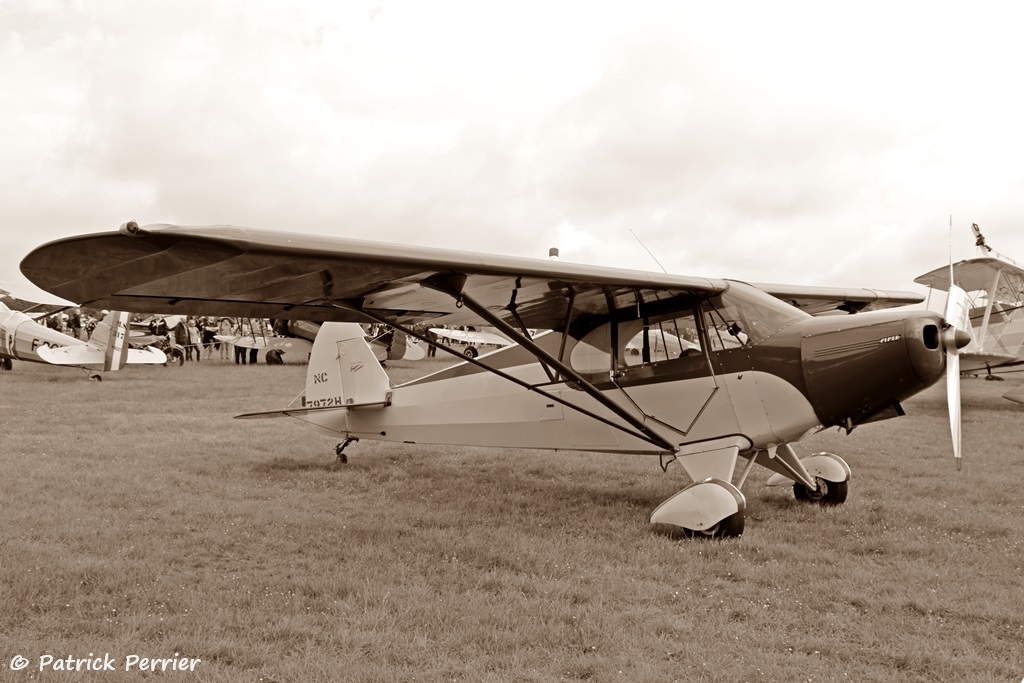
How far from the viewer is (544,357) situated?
5.88 m

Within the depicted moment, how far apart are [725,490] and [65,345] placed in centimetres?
2084

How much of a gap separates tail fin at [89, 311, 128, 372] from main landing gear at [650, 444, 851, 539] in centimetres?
1865

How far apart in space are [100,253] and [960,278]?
18093 millimetres

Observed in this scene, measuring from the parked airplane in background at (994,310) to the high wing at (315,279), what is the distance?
1163 cm

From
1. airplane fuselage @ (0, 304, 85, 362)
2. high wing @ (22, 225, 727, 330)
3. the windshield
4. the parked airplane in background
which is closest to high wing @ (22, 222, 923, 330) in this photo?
high wing @ (22, 225, 727, 330)

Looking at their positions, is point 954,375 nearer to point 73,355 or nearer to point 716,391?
point 716,391

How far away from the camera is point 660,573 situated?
469 cm

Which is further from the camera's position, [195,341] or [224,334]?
[224,334]

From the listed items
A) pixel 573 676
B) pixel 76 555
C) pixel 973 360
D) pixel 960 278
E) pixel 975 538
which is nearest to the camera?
pixel 573 676

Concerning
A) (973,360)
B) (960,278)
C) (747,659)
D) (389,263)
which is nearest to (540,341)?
(389,263)

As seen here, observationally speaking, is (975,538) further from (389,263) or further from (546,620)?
(389,263)

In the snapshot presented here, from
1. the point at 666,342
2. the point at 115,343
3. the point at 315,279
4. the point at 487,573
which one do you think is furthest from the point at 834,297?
the point at 115,343

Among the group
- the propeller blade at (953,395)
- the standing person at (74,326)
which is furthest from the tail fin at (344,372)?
the standing person at (74,326)

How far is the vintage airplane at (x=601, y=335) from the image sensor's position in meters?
4.30
